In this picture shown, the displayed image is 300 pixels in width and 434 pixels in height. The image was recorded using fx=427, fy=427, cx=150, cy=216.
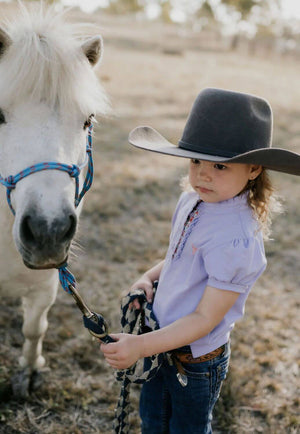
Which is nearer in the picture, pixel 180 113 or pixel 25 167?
pixel 25 167

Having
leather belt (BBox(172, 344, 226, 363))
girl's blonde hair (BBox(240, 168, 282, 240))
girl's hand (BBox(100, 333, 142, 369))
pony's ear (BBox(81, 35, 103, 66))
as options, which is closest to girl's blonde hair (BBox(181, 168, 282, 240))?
girl's blonde hair (BBox(240, 168, 282, 240))

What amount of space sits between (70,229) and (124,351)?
1.48ft

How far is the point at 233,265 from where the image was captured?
1436 mm

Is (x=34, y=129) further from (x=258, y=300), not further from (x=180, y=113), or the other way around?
(x=180, y=113)

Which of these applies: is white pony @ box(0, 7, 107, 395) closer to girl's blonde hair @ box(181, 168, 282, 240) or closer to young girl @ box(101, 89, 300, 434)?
young girl @ box(101, 89, 300, 434)

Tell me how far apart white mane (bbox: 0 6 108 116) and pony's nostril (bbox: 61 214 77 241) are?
466 millimetres

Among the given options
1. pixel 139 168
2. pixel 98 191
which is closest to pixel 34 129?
pixel 98 191

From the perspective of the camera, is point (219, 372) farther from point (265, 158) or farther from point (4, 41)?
point (4, 41)

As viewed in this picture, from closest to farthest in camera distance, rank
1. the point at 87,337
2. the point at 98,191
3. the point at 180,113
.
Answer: the point at 87,337 < the point at 98,191 < the point at 180,113

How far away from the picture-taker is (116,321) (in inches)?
122

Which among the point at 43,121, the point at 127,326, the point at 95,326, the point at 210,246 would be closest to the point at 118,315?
the point at 127,326

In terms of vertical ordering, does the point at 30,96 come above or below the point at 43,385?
above

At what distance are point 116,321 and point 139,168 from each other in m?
3.33

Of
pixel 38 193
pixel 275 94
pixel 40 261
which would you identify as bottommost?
pixel 275 94
